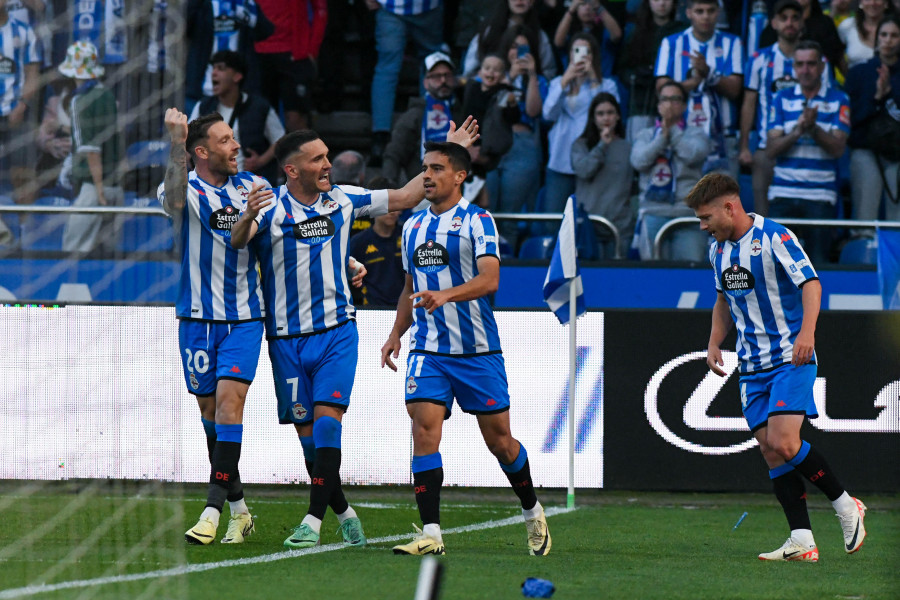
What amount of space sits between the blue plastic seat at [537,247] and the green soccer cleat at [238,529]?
477cm

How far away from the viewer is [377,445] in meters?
9.38

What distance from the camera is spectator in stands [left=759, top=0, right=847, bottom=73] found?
1243 centimetres

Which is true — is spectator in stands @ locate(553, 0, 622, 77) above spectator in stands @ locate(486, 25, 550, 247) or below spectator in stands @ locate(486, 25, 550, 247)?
above

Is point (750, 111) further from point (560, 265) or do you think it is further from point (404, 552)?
point (404, 552)

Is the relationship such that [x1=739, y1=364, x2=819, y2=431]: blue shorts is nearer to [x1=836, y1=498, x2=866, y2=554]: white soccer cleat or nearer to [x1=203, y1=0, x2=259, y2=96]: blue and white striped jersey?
[x1=836, y1=498, x2=866, y2=554]: white soccer cleat

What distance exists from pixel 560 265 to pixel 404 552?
9.74 feet

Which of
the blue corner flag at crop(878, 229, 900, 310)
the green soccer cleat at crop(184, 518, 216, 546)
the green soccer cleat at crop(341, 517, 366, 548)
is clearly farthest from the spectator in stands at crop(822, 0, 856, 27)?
the green soccer cleat at crop(184, 518, 216, 546)

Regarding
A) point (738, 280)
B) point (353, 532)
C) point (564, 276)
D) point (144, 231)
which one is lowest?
point (353, 532)

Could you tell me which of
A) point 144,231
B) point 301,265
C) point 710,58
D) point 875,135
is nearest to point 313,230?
point 301,265

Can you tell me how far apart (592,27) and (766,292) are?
6.40 meters

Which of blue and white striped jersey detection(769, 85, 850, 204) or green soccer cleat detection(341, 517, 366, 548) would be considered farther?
blue and white striped jersey detection(769, 85, 850, 204)

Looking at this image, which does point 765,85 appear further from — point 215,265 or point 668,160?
point 215,265

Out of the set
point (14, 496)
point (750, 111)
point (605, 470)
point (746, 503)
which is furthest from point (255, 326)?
point (750, 111)

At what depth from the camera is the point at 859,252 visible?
11367 mm
